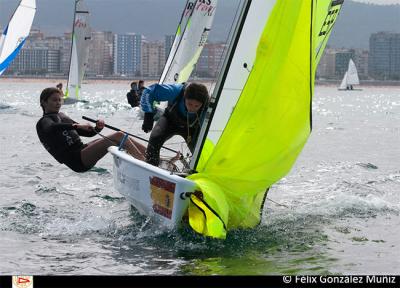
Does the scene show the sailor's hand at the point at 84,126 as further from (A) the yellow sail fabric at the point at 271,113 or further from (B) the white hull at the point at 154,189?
(A) the yellow sail fabric at the point at 271,113

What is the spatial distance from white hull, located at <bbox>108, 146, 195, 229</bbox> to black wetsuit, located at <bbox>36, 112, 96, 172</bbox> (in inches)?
19.3

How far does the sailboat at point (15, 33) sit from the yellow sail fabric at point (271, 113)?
13.9 m

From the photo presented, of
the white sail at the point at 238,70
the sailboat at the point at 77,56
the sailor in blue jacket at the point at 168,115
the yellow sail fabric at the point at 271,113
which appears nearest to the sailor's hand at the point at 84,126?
the sailor in blue jacket at the point at 168,115

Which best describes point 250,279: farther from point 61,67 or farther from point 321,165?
point 61,67

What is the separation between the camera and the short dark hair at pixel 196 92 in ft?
20.1

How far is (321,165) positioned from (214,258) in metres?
6.99

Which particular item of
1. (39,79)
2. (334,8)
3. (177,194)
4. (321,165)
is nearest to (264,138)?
(177,194)

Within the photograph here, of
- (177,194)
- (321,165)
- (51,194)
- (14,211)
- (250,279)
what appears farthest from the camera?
(321,165)

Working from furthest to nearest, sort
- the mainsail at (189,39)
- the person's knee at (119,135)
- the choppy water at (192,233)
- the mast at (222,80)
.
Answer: the mainsail at (189,39)
the person's knee at (119,135)
the mast at (222,80)
the choppy water at (192,233)

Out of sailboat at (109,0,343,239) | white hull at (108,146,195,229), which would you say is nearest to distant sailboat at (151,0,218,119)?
white hull at (108,146,195,229)

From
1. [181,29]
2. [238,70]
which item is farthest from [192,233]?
[181,29]

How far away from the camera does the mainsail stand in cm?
1664

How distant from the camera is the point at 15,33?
63.7 feet

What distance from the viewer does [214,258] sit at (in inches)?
211
